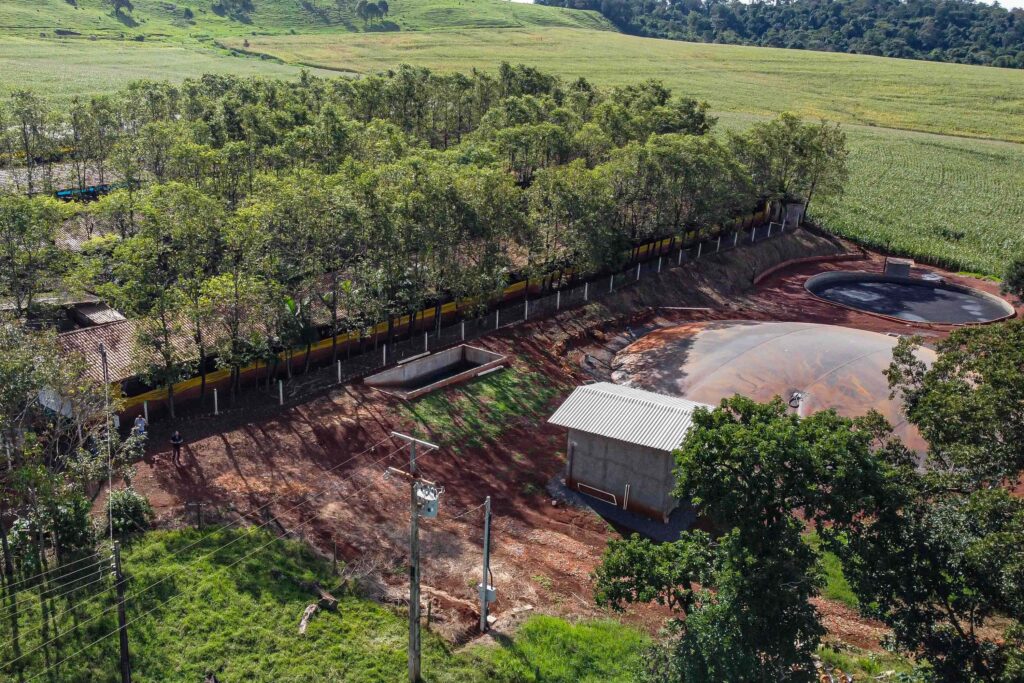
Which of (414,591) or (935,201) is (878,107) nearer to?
(935,201)

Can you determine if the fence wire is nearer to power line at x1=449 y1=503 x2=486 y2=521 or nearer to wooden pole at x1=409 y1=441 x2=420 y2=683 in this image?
power line at x1=449 y1=503 x2=486 y2=521

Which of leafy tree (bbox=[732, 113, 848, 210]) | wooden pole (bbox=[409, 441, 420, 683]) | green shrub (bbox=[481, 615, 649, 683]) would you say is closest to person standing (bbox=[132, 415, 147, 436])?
wooden pole (bbox=[409, 441, 420, 683])

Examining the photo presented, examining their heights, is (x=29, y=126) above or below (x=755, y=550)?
above

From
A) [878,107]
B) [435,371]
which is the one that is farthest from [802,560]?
[878,107]

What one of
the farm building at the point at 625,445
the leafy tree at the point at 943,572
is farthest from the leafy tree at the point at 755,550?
the farm building at the point at 625,445

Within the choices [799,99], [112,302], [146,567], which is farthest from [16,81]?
[799,99]

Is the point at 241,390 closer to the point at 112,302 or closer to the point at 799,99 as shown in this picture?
the point at 112,302
